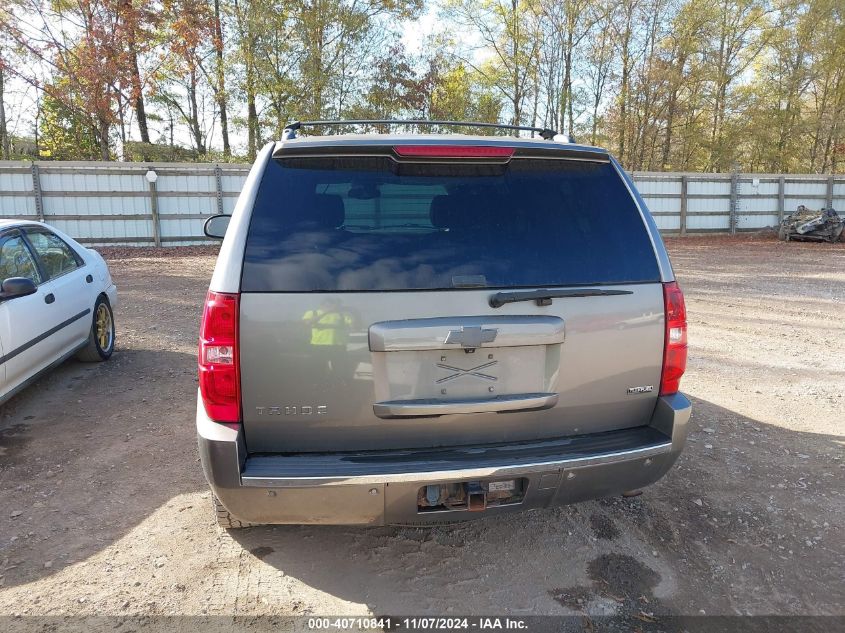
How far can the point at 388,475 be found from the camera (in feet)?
7.30

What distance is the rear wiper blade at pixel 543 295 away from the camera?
2.35 meters

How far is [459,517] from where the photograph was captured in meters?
2.40

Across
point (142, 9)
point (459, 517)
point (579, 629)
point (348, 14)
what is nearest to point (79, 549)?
point (459, 517)

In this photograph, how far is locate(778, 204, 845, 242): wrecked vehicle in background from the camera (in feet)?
68.0

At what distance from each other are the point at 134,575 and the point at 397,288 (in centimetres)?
189

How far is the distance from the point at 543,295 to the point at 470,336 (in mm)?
354

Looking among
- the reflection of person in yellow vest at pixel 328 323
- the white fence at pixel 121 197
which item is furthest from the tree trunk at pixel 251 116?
the reflection of person in yellow vest at pixel 328 323

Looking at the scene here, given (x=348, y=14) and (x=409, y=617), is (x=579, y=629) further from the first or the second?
(x=348, y=14)

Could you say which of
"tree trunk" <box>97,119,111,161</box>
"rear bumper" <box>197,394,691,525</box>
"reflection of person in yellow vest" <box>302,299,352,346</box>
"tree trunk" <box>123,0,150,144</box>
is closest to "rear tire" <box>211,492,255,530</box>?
"rear bumper" <box>197,394,691,525</box>

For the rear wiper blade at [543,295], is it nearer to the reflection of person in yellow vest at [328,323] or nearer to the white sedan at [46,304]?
the reflection of person in yellow vest at [328,323]

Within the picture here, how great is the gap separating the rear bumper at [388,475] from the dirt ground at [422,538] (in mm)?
522

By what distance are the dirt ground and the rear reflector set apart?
1.93 meters

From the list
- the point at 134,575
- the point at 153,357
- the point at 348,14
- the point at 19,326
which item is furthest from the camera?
the point at 348,14

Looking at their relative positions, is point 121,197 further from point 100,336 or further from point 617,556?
point 617,556
